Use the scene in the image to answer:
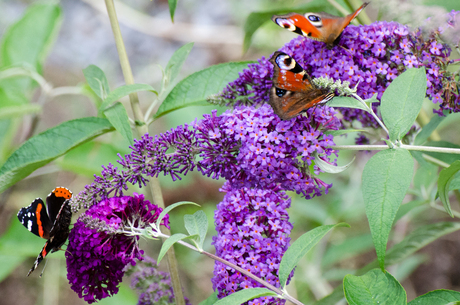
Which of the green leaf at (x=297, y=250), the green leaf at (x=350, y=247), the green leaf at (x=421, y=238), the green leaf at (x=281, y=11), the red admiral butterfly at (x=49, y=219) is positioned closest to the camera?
the green leaf at (x=297, y=250)

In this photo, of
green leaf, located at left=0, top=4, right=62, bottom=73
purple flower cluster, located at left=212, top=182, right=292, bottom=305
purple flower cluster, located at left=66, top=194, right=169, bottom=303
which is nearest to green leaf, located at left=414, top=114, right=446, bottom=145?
purple flower cluster, located at left=212, top=182, right=292, bottom=305

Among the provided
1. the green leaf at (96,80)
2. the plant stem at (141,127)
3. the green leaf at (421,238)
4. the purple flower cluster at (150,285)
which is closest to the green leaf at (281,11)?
the plant stem at (141,127)

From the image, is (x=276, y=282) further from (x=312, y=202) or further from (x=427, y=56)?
(x=312, y=202)

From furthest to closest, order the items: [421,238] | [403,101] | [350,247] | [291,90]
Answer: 1. [350,247]
2. [421,238]
3. [291,90]
4. [403,101]

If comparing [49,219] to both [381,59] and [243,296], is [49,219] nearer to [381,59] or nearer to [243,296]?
[243,296]

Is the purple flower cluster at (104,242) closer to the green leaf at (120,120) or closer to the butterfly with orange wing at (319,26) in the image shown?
the green leaf at (120,120)

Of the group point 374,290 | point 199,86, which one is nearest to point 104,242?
point 199,86

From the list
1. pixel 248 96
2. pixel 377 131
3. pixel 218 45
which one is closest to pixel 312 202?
pixel 377 131
